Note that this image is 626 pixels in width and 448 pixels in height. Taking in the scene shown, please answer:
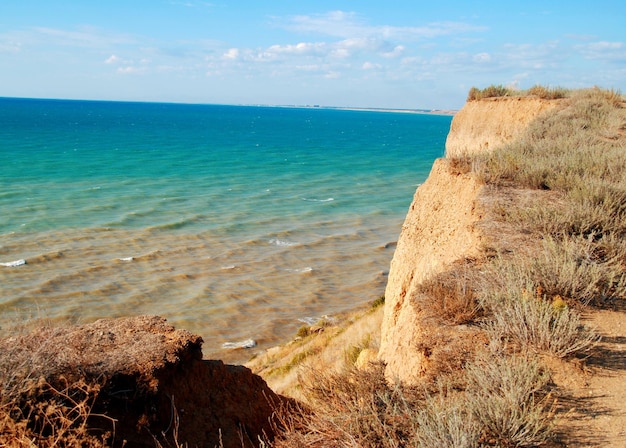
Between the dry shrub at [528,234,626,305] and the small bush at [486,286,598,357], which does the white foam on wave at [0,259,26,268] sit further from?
the small bush at [486,286,598,357]

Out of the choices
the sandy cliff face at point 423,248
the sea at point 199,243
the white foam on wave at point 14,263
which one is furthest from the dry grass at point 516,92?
the white foam on wave at point 14,263

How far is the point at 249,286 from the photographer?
19938 mm

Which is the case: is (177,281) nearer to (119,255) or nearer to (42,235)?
(119,255)

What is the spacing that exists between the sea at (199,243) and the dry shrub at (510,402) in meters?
4.71

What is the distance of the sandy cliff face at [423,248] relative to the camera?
5277 millimetres

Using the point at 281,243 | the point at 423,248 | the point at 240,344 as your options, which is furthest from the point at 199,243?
the point at 423,248

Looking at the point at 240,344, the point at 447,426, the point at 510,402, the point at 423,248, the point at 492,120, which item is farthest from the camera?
the point at 492,120

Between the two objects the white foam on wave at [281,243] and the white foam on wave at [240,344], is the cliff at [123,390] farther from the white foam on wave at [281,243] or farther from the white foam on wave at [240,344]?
the white foam on wave at [281,243]

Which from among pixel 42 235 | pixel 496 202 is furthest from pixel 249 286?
pixel 496 202

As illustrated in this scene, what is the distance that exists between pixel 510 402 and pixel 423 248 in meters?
5.80

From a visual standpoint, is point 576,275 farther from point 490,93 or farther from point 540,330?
point 490,93

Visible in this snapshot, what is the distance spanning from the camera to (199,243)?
24.1 metres

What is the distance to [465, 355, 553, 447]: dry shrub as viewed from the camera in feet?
11.1

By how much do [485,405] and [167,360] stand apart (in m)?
3.59
